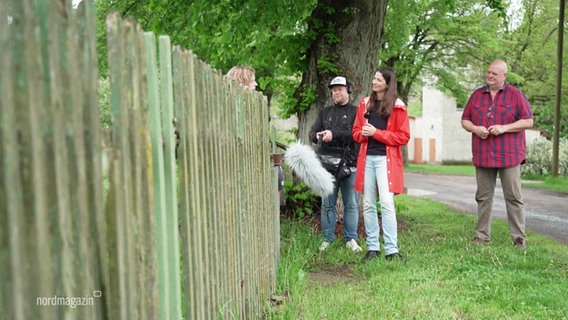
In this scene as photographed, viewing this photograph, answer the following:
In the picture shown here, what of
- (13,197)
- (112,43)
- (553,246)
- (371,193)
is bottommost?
(553,246)

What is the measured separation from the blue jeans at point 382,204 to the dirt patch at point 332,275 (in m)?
0.49

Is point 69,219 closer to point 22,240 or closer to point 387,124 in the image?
point 22,240

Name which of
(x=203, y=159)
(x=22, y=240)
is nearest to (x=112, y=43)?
(x=22, y=240)

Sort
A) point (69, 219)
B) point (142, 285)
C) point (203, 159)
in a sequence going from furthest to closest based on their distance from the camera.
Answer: point (203, 159)
point (142, 285)
point (69, 219)

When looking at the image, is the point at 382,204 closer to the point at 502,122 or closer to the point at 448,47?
the point at 502,122

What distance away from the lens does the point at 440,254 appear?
6184 mm

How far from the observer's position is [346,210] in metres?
6.62

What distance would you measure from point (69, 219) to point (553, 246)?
22.0ft

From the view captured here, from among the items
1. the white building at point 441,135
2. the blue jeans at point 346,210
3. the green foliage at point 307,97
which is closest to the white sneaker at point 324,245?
the blue jeans at point 346,210

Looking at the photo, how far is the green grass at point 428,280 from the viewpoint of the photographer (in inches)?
164

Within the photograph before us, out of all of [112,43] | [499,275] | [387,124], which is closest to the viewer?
[112,43]

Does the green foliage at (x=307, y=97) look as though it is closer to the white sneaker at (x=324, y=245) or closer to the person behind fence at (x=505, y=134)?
the person behind fence at (x=505, y=134)

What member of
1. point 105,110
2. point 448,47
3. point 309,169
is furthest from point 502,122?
point 448,47

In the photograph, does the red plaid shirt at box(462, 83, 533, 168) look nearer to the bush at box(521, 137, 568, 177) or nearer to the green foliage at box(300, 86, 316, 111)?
the green foliage at box(300, 86, 316, 111)
